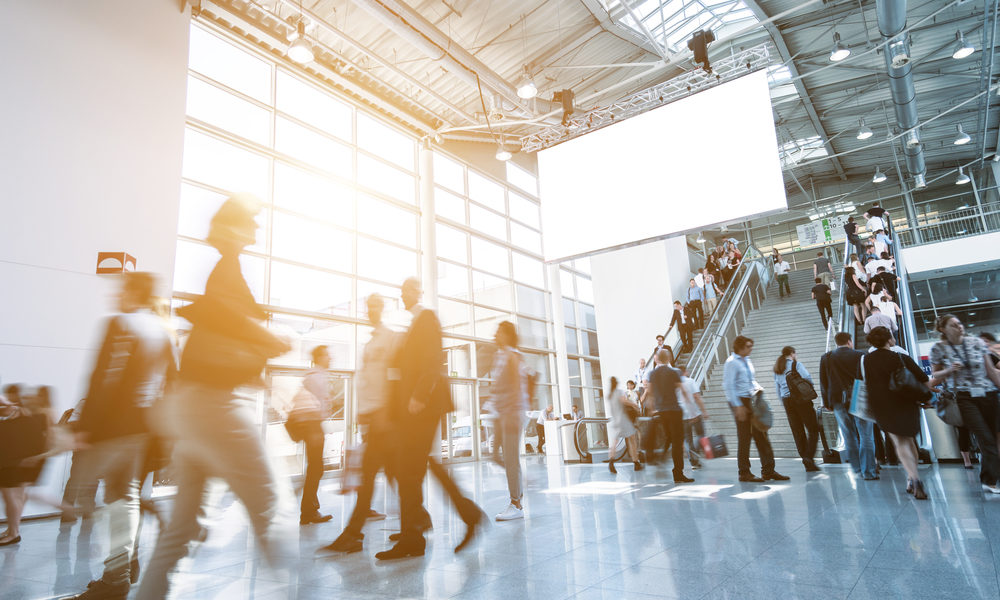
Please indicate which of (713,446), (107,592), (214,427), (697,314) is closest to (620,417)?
(713,446)

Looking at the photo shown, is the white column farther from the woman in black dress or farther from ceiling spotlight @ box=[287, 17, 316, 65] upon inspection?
the woman in black dress

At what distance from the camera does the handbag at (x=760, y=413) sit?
586cm

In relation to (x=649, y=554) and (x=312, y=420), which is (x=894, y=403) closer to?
(x=649, y=554)

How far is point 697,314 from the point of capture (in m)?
13.6

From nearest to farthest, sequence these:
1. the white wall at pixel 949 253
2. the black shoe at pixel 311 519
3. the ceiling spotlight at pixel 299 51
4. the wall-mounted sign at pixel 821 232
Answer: the black shoe at pixel 311 519
the ceiling spotlight at pixel 299 51
the white wall at pixel 949 253
the wall-mounted sign at pixel 821 232

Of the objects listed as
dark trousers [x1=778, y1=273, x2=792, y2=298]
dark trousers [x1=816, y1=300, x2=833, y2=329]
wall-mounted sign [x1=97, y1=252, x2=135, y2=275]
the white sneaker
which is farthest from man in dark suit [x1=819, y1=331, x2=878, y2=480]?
wall-mounted sign [x1=97, y1=252, x2=135, y2=275]

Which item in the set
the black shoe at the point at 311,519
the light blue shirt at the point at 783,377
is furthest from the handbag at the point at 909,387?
the black shoe at the point at 311,519

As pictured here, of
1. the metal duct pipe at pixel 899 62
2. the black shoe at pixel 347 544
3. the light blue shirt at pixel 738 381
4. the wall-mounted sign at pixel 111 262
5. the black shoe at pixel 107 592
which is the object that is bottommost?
the black shoe at pixel 347 544

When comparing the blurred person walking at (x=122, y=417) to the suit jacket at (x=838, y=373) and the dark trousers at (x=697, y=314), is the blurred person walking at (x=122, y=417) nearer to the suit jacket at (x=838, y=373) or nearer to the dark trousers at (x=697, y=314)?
the suit jacket at (x=838, y=373)

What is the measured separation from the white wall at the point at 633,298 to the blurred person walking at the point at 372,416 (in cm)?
1260

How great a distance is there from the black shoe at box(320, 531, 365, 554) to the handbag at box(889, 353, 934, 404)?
424 centimetres

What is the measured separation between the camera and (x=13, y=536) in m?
4.52

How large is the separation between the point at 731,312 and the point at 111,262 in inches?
447

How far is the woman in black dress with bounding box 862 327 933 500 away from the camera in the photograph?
437cm
